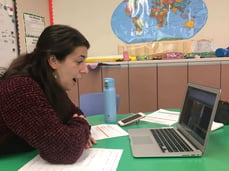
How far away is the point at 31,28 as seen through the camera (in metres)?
2.64

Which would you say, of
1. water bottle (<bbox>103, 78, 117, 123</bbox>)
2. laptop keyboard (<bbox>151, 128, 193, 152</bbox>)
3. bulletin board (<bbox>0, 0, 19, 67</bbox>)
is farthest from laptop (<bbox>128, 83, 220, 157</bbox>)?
bulletin board (<bbox>0, 0, 19, 67</bbox>)

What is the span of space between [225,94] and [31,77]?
7.15 feet

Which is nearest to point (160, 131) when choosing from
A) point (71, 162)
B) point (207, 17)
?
point (71, 162)

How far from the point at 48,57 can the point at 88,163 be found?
20.1 inches

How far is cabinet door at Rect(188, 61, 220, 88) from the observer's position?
7.83ft

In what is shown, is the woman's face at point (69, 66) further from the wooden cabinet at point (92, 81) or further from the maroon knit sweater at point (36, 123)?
the wooden cabinet at point (92, 81)

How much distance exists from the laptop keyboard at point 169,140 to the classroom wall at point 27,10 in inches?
77.1

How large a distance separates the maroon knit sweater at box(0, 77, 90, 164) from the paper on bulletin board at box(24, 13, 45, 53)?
1.84m

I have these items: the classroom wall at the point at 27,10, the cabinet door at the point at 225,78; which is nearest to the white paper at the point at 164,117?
the cabinet door at the point at 225,78

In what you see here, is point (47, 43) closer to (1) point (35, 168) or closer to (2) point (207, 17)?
(1) point (35, 168)

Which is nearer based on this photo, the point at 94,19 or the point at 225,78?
the point at 225,78

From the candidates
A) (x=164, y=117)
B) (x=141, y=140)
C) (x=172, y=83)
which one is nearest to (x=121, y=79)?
(x=172, y=83)

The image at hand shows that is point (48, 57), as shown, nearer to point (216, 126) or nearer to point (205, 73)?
point (216, 126)

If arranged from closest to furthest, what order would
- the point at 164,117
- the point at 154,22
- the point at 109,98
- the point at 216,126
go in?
the point at 216,126, the point at 109,98, the point at 164,117, the point at 154,22
